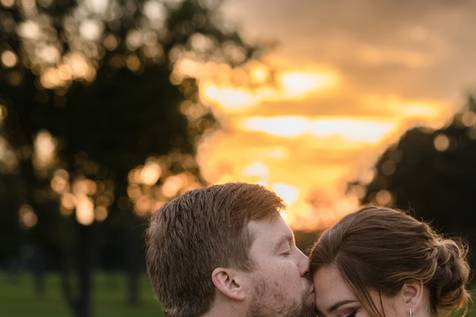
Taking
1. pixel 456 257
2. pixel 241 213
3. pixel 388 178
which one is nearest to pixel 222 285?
pixel 241 213

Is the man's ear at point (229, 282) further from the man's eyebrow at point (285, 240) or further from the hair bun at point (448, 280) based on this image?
the hair bun at point (448, 280)

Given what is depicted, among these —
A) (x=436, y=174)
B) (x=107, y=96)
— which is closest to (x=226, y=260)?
(x=107, y=96)

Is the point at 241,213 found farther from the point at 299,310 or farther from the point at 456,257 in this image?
the point at 456,257

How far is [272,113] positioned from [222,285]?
24907 millimetres

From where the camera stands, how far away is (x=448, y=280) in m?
4.43

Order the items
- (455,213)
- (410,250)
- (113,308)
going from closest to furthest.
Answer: (410,250) < (113,308) < (455,213)

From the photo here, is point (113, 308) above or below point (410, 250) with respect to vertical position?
below

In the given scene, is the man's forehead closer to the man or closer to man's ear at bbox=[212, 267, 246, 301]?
the man

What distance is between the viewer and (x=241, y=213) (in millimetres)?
3881

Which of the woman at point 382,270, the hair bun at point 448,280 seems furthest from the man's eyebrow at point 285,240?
the hair bun at point 448,280

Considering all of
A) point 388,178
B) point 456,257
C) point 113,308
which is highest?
point 456,257

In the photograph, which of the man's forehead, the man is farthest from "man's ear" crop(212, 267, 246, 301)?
the man's forehead

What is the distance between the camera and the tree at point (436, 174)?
56.0 meters

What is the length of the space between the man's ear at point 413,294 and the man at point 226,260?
57cm
